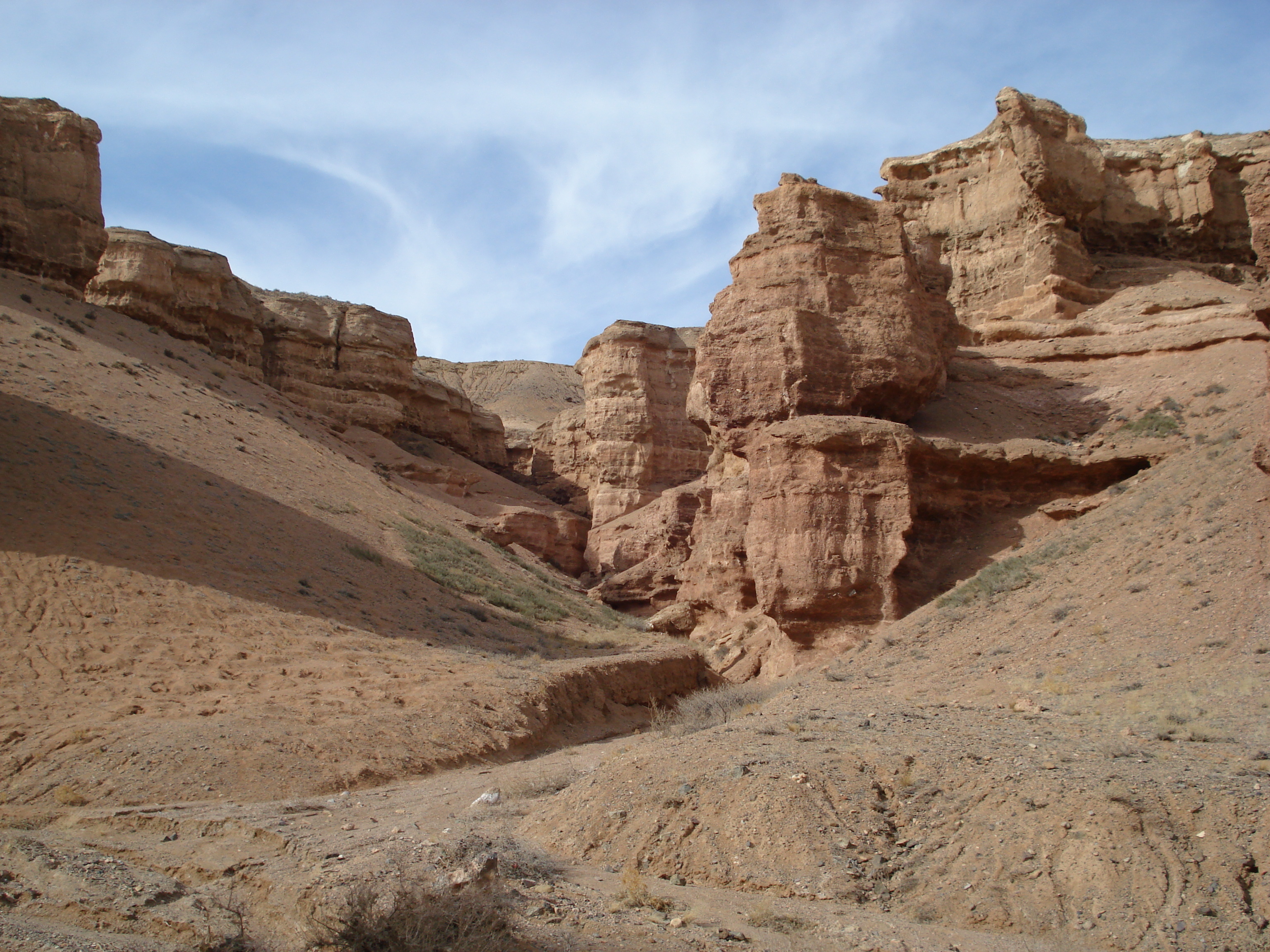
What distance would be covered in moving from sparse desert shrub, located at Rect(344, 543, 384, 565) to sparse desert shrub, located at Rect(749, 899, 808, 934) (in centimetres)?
1764

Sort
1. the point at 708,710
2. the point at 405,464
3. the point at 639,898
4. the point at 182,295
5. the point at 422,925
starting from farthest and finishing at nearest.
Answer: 1. the point at 405,464
2. the point at 182,295
3. the point at 708,710
4. the point at 639,898
5. the point at 422,925

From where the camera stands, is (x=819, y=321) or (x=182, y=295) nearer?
(x=819, y=321)

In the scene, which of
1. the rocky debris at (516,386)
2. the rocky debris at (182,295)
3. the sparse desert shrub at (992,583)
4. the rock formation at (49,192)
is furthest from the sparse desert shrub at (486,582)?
the rocky debris at (516,386)

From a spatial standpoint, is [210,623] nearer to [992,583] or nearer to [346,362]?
[992,583]

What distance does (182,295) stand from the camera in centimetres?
3584

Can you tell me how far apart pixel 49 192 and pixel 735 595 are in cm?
2396

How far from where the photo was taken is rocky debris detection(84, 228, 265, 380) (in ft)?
110

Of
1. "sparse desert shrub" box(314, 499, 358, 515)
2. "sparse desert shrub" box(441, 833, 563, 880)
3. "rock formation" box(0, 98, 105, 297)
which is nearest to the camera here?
"sparse desert shrub" box(441, 833, 563, 880)

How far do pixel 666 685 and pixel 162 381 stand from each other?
1752 centimetres

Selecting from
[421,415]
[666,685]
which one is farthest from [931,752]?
[421,415]

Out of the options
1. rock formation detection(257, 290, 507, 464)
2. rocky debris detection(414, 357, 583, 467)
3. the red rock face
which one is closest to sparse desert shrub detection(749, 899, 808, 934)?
the red rock face

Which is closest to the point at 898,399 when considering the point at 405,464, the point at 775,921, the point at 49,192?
the point at 775,921

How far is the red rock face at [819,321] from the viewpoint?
65.2 feet

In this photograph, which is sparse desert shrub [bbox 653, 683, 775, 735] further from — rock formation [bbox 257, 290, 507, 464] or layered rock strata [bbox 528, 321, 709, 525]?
rock formation [bbox 257, 290, 507, 464]
